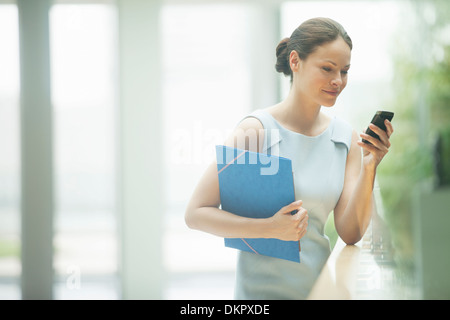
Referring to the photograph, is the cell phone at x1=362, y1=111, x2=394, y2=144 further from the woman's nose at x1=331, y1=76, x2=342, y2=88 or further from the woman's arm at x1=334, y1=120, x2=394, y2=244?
the woman's nose at x1=331, y1=76, x2=342, y2=88

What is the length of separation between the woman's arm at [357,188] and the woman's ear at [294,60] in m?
0.20

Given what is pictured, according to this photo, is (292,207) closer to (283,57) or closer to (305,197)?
(305,197)

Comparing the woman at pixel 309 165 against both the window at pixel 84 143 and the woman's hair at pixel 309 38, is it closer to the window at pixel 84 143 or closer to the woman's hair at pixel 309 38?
the woman's hair at pixel 309 38

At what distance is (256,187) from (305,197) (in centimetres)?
11

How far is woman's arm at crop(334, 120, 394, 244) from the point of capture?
977 mm

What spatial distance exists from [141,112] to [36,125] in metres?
0.33

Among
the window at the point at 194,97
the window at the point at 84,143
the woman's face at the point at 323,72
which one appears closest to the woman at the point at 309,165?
the woman's face at the point at 323,72

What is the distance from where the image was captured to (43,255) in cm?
138

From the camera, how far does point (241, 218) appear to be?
3.17 ft

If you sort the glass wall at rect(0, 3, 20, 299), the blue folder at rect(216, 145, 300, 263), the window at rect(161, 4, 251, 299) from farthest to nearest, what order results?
the glass wall at rect(0, 3, 20, 299)
the window at rect(161, 4, 251, 299)
the blue folder at rect(216, 145, 300, 263)

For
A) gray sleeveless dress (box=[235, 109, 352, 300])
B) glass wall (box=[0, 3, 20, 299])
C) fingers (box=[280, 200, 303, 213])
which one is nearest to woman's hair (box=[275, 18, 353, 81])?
gray sleeveless dress (box=[235, 109, 352, 300])

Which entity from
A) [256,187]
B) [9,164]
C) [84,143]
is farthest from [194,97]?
[9,164]
